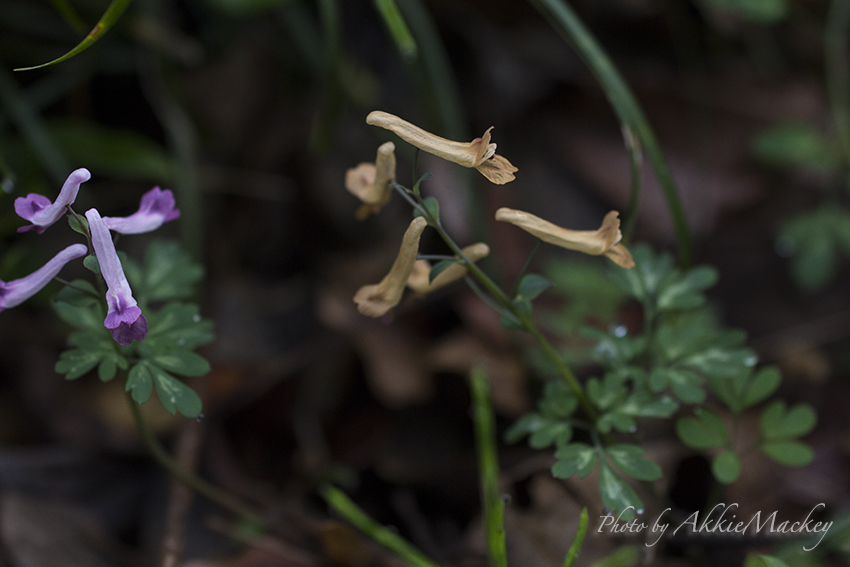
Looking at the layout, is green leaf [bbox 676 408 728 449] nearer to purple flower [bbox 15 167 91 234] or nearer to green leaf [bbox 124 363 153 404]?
green leaf [bbox 124 363 153 404]

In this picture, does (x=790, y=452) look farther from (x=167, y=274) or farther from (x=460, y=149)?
(x=167, y=274)

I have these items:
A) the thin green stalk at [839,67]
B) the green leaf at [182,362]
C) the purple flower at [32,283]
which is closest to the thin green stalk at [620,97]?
the green leaf at [182,362]

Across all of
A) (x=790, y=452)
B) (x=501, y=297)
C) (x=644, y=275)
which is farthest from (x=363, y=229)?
(x=790, y=452)

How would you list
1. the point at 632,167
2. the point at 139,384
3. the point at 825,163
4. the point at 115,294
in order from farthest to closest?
1. the point at 825,163
2. the point at 632,167
3. the point at 139,384
4. the point at 115,294

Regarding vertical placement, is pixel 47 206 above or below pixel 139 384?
above

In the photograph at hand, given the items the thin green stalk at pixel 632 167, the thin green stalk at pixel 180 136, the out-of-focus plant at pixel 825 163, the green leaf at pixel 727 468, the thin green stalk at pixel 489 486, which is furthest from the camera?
the out-of-focus plant at pixel 825 163

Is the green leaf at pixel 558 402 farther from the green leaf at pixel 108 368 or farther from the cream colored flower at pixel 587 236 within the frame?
the green leaf at pixel 108 368

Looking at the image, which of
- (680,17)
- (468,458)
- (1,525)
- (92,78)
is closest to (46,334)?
(1,525)
